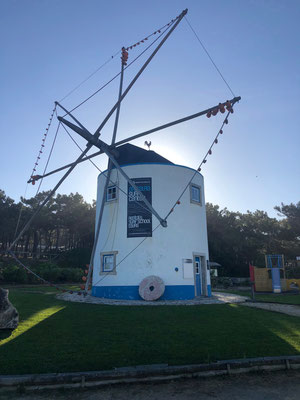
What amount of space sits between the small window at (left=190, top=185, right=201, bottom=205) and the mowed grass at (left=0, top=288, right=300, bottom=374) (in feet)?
31.0

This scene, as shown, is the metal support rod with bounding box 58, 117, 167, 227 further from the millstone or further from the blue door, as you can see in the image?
the millstone

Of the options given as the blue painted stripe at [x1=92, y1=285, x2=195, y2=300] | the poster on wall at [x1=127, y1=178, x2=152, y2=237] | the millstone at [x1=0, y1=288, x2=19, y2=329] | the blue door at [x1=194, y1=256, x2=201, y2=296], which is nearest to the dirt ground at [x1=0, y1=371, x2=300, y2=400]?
the millstone at [x1=0, y1=288, x2=19, y2=329]

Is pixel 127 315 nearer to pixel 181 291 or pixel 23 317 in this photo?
pixel 23 317

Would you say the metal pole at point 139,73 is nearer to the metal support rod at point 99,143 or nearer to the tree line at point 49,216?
the metal support rod at point 99,143

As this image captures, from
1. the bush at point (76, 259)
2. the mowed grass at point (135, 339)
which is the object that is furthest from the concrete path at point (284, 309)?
the bush at point (76, 259)

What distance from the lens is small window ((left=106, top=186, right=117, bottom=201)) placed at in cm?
1935

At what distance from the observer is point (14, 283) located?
83.6ft

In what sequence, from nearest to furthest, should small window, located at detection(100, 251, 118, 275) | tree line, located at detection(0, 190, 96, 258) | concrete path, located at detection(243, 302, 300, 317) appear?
concrete path, located at detection(243, 302, 300, 317), small window, located at detection(100, 251, 118, 275), tree line, located at detection(0, 190, 96, 258)

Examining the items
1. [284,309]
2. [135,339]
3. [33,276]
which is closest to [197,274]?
[284,309]

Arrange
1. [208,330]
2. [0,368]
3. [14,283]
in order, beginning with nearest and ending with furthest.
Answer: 1. [0,368]
2. [208,330]
3. [14,283]

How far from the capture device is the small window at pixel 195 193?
63.6 ft

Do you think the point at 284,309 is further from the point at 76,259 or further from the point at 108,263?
the point at 76,259

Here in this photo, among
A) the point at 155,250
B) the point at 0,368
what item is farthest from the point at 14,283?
the point at 0,368

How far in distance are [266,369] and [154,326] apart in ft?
13.9
